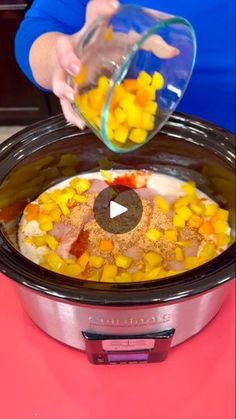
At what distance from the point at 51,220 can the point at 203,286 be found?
0.33m

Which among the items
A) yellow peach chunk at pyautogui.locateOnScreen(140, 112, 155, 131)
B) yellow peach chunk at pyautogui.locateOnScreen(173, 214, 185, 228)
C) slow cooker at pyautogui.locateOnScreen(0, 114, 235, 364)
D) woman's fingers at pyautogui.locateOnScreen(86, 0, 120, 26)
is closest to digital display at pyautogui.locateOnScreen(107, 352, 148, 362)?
slow cooker at pyautogui.locateOnScreen(0, 114, 235, 364)

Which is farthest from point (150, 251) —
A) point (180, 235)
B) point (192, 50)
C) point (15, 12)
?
point (15, 12)

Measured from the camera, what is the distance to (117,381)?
Answer: 77cm

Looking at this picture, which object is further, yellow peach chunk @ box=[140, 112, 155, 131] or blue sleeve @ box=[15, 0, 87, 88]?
blue sleeve @ box=[15, 0, 87, 88]

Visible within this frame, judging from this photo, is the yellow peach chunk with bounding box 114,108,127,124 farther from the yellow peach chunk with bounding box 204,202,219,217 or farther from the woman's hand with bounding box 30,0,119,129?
the yellow peach chunk with bounding box 204,202,219,217

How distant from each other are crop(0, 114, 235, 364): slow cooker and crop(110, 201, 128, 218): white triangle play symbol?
12 cm

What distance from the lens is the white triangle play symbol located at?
33.1 inches

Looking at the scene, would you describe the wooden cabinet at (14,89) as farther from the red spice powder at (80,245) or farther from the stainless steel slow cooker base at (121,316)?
the stainless steel slow cooker base at (121,316)

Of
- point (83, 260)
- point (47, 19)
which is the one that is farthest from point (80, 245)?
point (47, 19)

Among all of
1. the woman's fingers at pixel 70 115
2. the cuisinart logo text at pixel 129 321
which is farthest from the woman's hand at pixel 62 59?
the cuisinart logo text at pixel 129 321

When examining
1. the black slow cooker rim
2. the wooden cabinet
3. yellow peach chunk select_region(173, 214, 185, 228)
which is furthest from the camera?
the wooden cabinet

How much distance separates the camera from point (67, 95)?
0.77 m

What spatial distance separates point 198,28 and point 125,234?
451 mm
